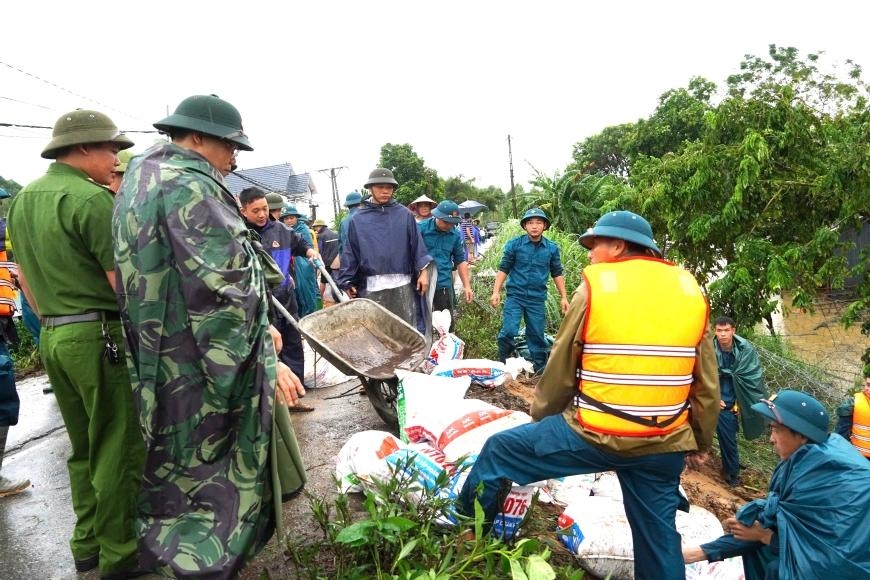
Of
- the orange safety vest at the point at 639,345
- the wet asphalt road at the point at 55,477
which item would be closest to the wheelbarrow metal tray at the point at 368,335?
the wet asphalt road at the point at 55,477

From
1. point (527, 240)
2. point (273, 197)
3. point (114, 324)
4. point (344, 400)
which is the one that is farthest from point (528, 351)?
point (114, 324)

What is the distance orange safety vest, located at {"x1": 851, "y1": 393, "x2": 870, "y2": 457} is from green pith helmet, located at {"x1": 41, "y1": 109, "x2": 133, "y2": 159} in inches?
233

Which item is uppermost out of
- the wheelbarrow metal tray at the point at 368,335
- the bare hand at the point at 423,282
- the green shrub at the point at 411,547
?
the bare hand at the point at 423,282

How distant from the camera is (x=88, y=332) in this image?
2107mm

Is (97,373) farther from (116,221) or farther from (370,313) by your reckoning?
(370,313)

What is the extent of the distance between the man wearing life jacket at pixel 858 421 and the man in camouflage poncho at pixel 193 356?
5.27m

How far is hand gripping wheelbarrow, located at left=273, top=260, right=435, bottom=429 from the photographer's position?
380cm

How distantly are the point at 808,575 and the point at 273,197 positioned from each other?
18.5ft

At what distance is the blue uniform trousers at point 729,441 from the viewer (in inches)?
210

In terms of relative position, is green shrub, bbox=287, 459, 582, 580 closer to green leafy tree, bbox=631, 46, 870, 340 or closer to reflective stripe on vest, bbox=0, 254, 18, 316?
reflective stripe on vest, bbox=0, 254, 18, 316

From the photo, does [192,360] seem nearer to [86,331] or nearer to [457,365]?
[86,331]

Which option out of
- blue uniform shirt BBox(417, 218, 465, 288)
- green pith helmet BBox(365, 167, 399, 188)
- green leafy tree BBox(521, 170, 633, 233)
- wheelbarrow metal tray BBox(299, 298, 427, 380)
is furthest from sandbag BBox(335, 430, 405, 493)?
green leafy tree BBox(521, 170, 633, 233)

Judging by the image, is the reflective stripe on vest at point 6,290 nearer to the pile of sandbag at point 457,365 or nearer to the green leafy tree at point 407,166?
the pile of sandbag at point 457,365

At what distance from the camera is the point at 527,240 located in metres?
5.92
